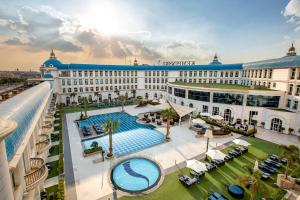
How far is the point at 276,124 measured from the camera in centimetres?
3516

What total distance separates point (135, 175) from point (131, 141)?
10668mm

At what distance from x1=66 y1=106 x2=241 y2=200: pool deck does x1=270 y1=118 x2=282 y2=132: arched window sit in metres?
9.46

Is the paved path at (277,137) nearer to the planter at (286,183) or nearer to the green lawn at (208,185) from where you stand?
the green lawn at (208,185)

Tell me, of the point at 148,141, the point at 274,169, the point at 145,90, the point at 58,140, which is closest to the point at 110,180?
the point at 148,141

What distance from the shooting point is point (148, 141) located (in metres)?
31.5

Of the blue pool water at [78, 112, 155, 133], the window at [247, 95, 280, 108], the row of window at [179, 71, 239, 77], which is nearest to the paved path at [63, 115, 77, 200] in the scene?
the blue pool water at [78, 112, 155, 133]

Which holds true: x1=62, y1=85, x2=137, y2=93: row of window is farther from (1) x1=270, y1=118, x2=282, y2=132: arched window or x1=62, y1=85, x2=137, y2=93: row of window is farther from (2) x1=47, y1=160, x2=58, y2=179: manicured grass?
(1) x1=270, y1=118, x2=282, y2=132: arched window

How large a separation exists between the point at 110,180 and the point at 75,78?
169 ft

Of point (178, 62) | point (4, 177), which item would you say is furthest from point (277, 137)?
point (178, 62)

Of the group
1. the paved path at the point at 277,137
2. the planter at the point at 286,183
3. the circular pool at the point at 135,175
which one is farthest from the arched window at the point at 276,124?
the circular pool at the point at 135,175

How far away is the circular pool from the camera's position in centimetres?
1897

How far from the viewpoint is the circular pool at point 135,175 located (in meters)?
19.0

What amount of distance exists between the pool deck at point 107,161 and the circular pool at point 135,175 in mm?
989

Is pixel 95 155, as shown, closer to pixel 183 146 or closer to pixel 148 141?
pixel 148 141
